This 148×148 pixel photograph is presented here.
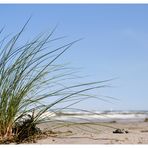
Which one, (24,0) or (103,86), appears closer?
(103,86)

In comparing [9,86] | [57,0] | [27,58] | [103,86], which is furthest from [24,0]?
[103,86]

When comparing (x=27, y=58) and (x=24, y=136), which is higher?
(x=27, y=58)

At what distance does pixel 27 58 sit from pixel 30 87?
0.78ft

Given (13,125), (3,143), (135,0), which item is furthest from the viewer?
(135,0)

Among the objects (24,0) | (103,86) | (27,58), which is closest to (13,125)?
(27,58)

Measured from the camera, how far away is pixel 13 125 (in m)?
3.21

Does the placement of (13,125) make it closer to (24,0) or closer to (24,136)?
(24,136)

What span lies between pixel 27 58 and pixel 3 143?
2.31ft

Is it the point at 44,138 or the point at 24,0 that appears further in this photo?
the point at 24,0

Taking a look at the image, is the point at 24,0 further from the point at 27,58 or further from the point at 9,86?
the point at 9,86

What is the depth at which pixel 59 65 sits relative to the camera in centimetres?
330

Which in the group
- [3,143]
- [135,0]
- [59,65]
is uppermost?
[135,0]

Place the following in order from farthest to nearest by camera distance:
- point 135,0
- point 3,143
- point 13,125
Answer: point 135,0 → point 13,125 → point 3,143

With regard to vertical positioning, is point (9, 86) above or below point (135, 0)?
below
